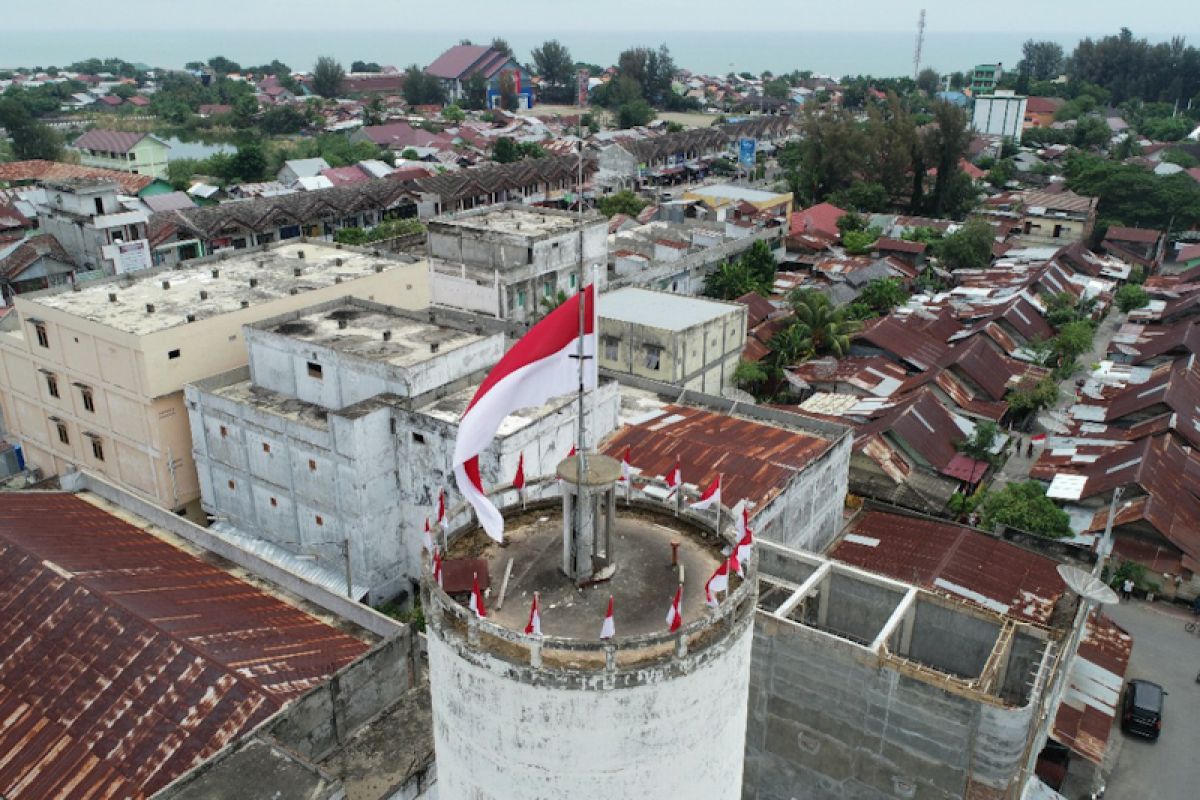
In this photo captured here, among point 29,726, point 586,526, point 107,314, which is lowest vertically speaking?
point 29,726

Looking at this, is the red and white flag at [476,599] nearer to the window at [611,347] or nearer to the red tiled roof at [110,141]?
the window at [611,347]

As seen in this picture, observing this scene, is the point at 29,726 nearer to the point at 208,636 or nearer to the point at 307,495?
the point at 208,636

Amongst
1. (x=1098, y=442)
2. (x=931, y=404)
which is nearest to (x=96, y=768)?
(x=931, y=404)

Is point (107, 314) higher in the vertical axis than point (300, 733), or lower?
higher

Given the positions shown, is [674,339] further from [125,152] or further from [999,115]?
[999,115]

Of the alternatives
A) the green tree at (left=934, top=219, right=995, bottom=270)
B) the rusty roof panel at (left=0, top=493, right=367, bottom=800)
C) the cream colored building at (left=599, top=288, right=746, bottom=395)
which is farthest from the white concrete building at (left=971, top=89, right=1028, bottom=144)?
the rusty roof panel at (left=0, top=493, right=367, bottom=800)

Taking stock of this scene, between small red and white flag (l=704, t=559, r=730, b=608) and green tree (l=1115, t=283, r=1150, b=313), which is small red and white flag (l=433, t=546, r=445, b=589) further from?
green tree (l=1115, t=283, r=1150, b=313)

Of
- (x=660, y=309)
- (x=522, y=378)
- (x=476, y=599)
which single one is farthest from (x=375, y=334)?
(x=476, y=599)
